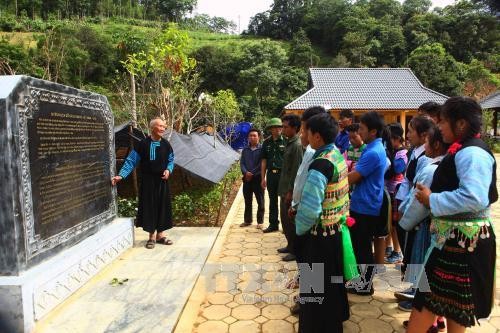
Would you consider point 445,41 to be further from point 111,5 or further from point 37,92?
point 111,5

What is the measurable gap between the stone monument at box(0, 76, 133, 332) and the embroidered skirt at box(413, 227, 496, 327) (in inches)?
104

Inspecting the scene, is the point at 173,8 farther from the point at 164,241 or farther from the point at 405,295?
the point at 405,295

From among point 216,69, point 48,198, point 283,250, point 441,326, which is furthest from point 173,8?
point 441,326

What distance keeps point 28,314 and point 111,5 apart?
6623cm

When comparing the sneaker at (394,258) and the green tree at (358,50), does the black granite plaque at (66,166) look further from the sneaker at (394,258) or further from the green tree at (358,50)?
the green tree at (358,50)

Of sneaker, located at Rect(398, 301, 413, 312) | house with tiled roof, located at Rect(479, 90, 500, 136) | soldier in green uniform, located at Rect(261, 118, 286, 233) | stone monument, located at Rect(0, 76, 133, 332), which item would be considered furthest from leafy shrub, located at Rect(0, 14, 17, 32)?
sneaker, located at Rect(398, 301, 413, 312)

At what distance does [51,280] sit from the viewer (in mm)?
2740

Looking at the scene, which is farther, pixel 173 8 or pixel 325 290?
pixel 173 8

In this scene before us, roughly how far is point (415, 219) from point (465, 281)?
0.46m

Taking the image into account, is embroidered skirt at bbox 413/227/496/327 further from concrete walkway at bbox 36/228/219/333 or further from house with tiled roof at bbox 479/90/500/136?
house with tiled roof at bbox 479/90/500/136

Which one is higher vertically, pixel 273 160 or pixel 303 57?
pixel 303 57

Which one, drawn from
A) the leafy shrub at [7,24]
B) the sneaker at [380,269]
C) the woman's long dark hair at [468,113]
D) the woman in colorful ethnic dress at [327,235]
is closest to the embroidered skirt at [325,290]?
the woman in colorful ethnic dress at [327,235]

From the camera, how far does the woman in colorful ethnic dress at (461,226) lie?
174cm

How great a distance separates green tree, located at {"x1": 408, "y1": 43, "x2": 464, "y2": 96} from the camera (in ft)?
91.4
